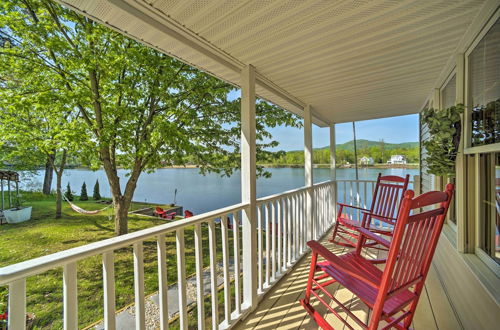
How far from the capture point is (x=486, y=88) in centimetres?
147

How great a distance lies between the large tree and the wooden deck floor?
4.18m

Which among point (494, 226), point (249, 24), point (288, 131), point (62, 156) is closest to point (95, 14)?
point (249, 24)

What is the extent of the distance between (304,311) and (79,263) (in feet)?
22.5

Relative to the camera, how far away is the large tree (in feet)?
15.7

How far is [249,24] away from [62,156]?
32.4ft

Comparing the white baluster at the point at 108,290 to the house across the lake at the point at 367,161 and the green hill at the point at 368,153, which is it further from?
the house across the lake at the point at 367,161

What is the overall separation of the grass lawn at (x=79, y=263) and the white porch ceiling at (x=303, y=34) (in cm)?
301

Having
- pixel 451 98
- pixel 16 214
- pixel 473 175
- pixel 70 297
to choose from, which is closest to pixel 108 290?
pixel 70 297

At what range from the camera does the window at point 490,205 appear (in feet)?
4.47

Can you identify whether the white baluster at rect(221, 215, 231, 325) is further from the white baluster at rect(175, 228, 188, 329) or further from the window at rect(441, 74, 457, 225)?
the window at rect(441, 74, 457, 225)

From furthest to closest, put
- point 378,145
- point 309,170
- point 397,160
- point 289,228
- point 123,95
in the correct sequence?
point 378,145 < point 123,95 < point 397,160 < point 309,170 < point 289,228

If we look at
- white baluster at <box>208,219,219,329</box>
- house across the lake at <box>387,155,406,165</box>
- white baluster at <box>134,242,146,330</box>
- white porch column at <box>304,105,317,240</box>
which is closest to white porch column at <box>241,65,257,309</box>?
white baluster at <box>208,219,219,329</box>

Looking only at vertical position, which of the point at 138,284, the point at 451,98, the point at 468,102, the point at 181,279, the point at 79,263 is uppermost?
the point at 451,98

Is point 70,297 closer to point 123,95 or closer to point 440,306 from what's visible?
point 440,306
